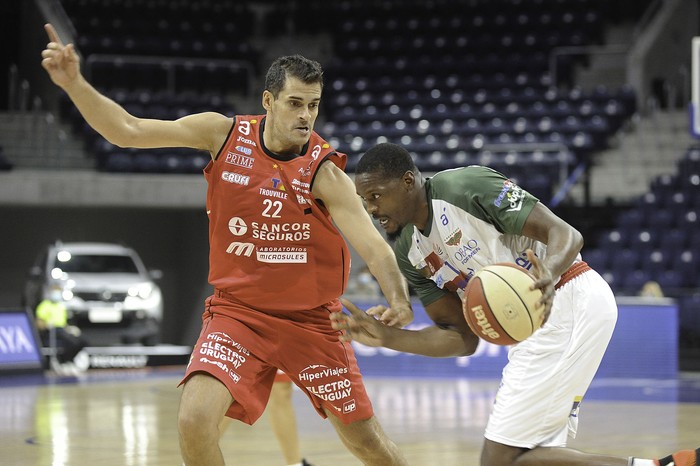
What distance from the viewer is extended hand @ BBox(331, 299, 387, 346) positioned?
4.78m

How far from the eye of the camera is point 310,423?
10.2 m

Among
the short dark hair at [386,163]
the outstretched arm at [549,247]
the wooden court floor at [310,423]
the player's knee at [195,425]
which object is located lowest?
the wooden court floor at [310,423]

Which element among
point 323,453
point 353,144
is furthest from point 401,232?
point 353,144

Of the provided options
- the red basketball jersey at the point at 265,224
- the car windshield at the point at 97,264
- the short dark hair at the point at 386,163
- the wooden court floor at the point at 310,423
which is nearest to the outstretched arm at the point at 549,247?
the short dark hair at the point at 386,163

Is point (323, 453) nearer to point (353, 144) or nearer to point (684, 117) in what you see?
point (353, 144)

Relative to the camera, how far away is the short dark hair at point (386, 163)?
485cm

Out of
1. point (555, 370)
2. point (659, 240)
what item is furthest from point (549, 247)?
point (659, 240)

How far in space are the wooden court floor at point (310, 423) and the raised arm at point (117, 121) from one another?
335cm

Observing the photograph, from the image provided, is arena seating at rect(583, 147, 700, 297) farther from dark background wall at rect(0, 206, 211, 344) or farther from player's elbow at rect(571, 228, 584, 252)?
player's elbow at rect(571, 228, 584, 252)

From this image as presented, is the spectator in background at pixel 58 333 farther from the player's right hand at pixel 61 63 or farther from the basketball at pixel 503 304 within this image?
the basketball at pixel 503 304

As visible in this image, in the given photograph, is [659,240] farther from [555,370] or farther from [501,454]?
[501,454]

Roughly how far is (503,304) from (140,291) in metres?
13.3

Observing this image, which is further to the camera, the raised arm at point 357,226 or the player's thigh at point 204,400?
the raised arm at point 357,226

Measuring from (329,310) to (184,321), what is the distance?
17.3m
